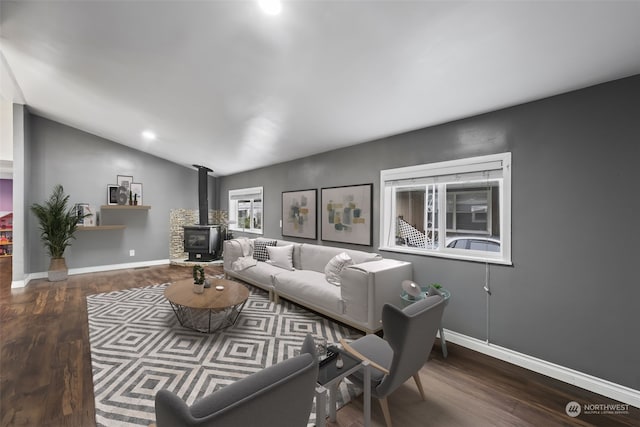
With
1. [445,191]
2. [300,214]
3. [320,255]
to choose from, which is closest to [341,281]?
[320,255]

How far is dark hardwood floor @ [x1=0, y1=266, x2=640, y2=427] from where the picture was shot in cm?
171

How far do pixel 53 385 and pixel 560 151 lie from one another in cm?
439

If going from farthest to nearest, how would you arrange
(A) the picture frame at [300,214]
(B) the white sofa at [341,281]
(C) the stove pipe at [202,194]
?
(C) the stove pipe at [202,194]
(A) the picture frame at [300,214]
(B) the white sofa at [341,281]

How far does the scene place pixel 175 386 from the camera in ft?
6.53

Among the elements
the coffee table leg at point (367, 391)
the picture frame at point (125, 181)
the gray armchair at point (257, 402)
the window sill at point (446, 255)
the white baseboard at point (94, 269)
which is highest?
the picture frame at point (125, 181)

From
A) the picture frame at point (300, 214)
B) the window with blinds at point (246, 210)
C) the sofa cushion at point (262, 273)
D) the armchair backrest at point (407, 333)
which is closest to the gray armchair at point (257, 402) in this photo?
the armchair backrest at point (407, 333)

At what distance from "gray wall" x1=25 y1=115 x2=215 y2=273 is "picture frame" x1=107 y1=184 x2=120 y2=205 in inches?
3.5

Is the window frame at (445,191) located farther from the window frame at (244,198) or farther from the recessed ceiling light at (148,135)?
the recessed ceiling light at (148,135)

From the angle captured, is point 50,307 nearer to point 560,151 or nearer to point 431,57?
point 431,57

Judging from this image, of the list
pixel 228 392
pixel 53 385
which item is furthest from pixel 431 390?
pixel 53 385

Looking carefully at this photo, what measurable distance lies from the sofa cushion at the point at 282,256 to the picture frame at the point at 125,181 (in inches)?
157

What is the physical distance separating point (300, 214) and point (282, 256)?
0.84 metres

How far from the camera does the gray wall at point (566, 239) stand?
6.28 ft

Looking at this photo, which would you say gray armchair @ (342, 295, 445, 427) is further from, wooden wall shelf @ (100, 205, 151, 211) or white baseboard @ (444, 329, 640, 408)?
wooden wall shelf @ (100, 205, 151, 211)
